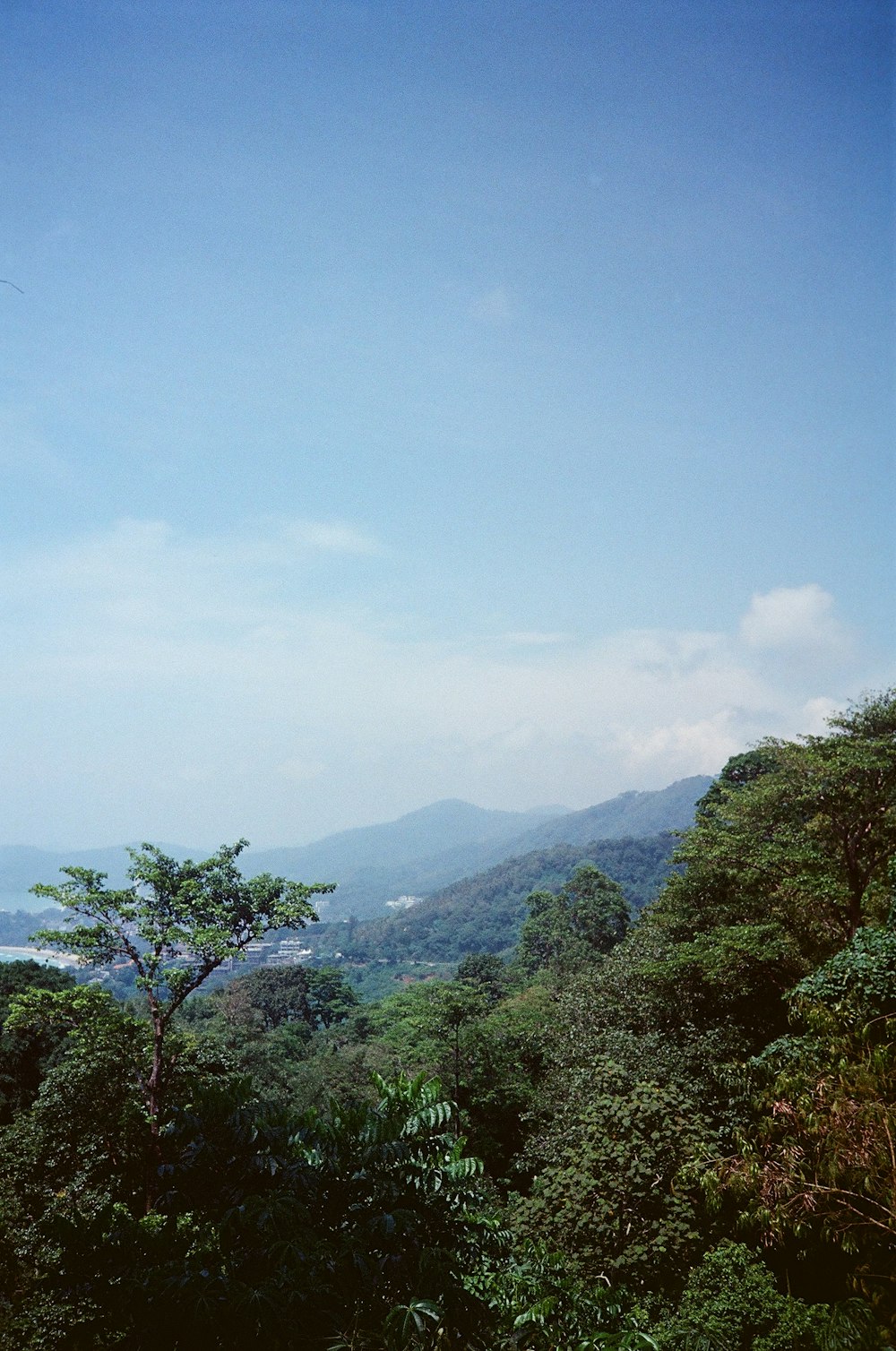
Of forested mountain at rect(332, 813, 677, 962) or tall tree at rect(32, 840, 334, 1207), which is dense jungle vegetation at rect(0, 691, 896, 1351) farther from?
forested mountain at rect(332, 813, 677, 962)

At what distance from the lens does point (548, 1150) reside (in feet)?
32.7

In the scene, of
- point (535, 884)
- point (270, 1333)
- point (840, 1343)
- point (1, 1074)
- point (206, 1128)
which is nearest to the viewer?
point (270, 1333)

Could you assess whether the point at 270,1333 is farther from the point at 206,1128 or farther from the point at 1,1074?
the point at 1,1074

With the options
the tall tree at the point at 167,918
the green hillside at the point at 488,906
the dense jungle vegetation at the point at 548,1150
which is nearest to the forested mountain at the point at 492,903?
the green hillside at the point at 488,906

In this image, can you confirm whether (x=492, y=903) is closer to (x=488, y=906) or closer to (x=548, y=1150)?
(x=488, y=906)

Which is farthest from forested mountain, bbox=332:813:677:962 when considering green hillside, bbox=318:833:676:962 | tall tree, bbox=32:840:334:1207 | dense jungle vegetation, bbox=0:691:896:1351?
tall tree, bbox=32:840:334:1207

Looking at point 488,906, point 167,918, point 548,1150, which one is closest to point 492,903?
point 488,906

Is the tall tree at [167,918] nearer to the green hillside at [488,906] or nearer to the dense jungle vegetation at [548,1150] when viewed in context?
the dense jungle vegetation at [548,1150]

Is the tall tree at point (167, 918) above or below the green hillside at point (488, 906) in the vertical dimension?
above

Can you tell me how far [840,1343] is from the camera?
201 inches

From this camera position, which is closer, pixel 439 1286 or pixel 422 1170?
pixel 439 1286

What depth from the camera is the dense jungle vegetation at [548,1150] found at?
4.90 meters

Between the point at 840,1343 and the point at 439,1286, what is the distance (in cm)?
302

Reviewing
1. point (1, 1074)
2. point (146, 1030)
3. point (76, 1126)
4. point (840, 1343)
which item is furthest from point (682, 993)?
point (1, 1074)
